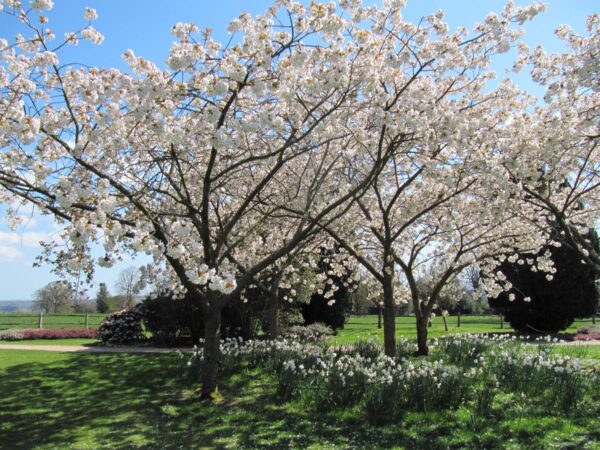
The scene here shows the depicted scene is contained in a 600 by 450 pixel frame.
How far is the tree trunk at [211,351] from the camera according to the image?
8305 millimetres

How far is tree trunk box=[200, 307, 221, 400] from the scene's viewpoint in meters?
8.30

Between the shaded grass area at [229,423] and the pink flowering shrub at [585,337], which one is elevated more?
the pink flowering shrub at [585,337]

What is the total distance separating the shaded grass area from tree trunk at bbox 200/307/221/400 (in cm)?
32

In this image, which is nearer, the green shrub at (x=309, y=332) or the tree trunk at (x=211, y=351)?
the tree trunk at (x=211, y=351)

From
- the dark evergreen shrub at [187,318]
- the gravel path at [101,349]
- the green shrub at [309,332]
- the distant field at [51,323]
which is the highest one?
the dark evergreen shrub at [187,318]

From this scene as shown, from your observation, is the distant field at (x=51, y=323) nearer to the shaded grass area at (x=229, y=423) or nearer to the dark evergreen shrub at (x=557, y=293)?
the shaded grass area at (x=229, y=423)

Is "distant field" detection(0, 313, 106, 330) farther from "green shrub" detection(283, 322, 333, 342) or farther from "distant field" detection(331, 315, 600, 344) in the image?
"distant field" detection(331, 315, 600, 344)

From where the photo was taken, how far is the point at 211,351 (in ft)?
27.3

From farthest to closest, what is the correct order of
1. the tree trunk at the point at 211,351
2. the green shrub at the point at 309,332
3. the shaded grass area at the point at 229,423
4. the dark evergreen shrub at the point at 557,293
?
the dark evergreen shrub at the point at 557,293
the green shrub at the point at 309,332
the tree trunk at the point at 211,351
the shaded grass area at the point at 229,423

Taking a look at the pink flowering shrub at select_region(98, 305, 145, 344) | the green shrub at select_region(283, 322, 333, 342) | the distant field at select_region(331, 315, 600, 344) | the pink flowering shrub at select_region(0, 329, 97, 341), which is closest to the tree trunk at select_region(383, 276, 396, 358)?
the distant field at select_region(331, 315, 600, 344)

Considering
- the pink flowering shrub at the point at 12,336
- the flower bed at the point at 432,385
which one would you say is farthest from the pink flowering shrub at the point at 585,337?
the pink flowering shrub at the point at 12,336

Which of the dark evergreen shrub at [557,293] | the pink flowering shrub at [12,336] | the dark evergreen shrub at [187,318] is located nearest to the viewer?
the dark evergreen shrub at [187,318]

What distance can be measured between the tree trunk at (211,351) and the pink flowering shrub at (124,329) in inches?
358

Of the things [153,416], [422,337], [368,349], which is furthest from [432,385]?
[422,337]
